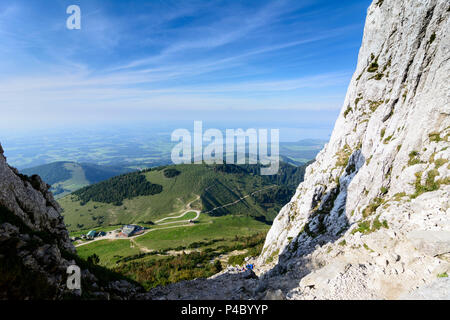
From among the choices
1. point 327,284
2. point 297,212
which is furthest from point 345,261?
point 297,212

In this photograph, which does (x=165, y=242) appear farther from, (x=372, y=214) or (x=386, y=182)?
(x=386, y=182)

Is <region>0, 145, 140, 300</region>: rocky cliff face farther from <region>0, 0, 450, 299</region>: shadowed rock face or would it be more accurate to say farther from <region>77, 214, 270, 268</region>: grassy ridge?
<region>77, 214, 270, 268</region>: grassy ridge

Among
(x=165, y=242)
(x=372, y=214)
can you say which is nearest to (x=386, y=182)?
(x=372, y=214)

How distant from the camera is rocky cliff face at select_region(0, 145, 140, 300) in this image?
13102mm

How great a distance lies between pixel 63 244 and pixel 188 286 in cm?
1666

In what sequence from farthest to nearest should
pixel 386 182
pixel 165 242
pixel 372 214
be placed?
pixel 165 242 < pixel 386 182 < pixel 372 214

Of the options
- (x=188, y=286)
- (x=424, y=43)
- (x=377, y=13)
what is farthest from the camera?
(x=377, y=13)

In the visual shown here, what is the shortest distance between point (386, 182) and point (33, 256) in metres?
41.2

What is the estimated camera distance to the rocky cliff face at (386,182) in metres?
17.6

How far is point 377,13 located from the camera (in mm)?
47094

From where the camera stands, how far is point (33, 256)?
15.2 m

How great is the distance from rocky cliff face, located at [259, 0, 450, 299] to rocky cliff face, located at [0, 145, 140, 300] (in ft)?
62.1

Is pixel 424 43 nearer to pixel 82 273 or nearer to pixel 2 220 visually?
pixel 82 273

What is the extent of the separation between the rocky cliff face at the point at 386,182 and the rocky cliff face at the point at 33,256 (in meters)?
18.9
